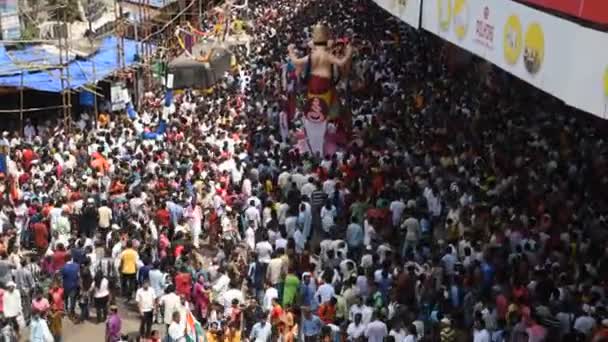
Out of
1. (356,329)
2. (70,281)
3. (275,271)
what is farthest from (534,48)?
(70,281)

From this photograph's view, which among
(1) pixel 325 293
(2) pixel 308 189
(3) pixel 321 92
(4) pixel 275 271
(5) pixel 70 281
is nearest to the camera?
(1) pixel 325 293

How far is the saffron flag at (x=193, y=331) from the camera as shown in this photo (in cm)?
1112

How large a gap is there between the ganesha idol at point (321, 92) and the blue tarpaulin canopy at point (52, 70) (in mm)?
5965

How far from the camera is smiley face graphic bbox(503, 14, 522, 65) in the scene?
12203mm

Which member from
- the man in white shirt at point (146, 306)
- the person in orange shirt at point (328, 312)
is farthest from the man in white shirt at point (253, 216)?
the person in orange shirt at point (328, 312)

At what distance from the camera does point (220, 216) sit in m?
15.3

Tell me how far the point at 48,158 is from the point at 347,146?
207 inches

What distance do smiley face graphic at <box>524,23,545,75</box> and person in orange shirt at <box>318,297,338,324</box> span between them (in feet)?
11.1

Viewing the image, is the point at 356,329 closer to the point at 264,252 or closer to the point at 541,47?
the point at 264,252

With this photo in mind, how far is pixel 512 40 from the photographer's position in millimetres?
12461

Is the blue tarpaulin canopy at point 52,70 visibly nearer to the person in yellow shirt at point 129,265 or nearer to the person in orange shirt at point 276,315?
the person in yellow shirt at point 129,265

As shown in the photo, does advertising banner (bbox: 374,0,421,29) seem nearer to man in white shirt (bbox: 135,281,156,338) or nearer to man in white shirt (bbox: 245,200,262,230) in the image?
man in white shirt (bbox: 245,200,262,230)

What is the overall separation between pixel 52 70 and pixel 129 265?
37.3 feet

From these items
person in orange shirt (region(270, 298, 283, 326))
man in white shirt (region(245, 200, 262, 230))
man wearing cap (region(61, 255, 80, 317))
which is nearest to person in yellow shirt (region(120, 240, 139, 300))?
man wearing cap (region(61, 255, 80, 317))
